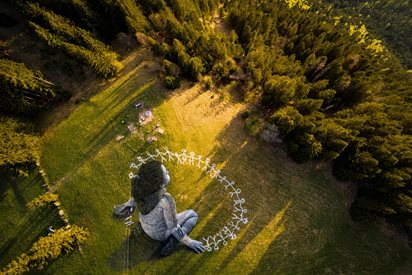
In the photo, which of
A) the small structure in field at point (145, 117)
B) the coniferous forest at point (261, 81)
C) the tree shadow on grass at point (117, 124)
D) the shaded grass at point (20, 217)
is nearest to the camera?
the shaded grass at point (20, 217)

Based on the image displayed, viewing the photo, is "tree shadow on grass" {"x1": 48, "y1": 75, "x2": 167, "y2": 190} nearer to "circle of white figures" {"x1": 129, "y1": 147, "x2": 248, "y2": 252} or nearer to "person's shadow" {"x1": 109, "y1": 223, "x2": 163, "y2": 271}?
"circle of white figures" {"x1": 129, "y1": 147, "x2": 248, "y2": 252}

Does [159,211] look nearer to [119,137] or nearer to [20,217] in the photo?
[119,137]

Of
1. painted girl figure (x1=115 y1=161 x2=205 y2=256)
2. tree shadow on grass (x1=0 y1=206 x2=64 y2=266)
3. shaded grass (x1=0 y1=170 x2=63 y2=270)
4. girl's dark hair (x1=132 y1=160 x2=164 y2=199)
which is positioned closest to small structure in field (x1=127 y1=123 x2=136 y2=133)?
painted girl figure (x1=115 y1=161 x2=205 y2=256)

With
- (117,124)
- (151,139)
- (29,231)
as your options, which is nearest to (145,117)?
(151,139)

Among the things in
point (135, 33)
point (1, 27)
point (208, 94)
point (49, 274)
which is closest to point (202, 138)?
point (208, 94)

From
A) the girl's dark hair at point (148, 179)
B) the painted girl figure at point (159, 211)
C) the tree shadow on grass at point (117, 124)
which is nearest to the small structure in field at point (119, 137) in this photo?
the tree shadow on grass at point (117, 124)

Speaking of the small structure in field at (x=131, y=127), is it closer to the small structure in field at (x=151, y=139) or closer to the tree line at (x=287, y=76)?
the small structure in field at (x=151, y=139)
